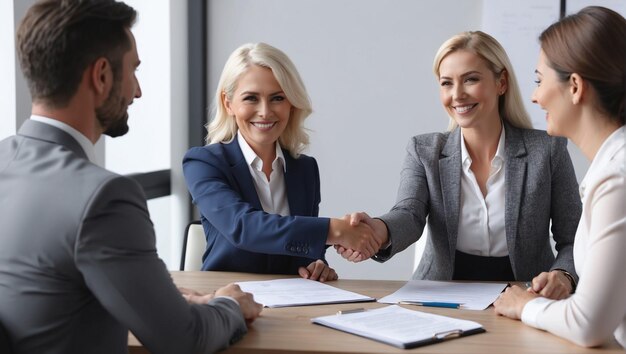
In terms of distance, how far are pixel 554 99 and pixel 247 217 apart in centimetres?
100

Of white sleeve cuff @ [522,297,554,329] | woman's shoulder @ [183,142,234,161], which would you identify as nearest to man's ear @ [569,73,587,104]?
white sleeve cuff @ [522,297,554,329]

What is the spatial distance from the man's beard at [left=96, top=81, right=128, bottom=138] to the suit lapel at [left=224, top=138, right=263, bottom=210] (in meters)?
1.00

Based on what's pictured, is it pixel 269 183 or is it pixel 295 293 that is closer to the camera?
pixel 295 293

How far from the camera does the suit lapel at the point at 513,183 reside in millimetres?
2773

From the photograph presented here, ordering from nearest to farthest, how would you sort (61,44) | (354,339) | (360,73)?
(61,44), (354,339), (360,73)

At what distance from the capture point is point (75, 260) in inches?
61.6

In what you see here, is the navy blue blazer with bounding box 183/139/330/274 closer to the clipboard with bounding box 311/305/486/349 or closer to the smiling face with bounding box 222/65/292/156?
the smiling face with bounding box 222/65/292/156

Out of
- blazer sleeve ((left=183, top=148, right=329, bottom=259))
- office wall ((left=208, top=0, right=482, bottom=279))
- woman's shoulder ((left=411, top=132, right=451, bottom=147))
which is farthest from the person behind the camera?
office wall ((left=208, top=0, right=482, bottom=279))

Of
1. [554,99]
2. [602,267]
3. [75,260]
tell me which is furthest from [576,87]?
[75,260]

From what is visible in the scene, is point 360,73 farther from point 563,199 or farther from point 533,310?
point 533,310

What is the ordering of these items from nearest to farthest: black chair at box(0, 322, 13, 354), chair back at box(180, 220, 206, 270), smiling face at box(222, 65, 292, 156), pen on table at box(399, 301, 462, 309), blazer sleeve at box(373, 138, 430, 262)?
black chair at box(0, 322, 13, 354) < pen on table at box(399, 301, 462, 309) < blazer sleeve at box(373, 138, 430, 262) < smiling face at box(222, 65, 292, 156) < chair back at box(180, 220, 206, 270)

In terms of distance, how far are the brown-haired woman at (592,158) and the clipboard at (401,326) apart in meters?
0.18

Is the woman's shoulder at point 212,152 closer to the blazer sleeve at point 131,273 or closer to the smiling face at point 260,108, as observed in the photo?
the smiling face at point 260,108

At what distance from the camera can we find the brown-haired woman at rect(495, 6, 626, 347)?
1.78m
